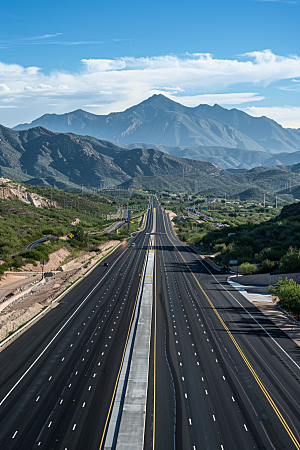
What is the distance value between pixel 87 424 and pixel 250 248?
69.4 metres

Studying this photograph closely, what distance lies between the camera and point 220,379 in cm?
3575

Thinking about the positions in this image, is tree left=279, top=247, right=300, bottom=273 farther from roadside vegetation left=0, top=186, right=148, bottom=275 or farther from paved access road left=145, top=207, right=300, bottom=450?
roadside vegetation left=0, top=186, right=148, bottom=275

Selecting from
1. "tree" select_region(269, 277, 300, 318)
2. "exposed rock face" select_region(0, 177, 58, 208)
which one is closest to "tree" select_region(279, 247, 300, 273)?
"tree" select_region(269, 277, 300, 318)

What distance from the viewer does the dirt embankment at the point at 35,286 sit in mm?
52656

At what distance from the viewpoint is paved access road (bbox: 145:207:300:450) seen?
27984 mm

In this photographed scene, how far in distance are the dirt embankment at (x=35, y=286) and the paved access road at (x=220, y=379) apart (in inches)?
659

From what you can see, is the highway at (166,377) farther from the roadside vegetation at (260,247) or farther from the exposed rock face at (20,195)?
the exposed rock face at (20,195)

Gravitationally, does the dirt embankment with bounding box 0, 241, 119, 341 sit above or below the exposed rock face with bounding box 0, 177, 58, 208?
below

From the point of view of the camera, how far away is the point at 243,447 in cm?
A: 2664

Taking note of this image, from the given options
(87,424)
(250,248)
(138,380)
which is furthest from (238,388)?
(250,248)

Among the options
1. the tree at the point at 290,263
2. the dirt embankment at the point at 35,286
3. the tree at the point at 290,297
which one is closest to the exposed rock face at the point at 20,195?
the dirt embankment at the point at 35,286

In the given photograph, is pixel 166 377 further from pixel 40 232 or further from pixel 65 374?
pixel 40 232

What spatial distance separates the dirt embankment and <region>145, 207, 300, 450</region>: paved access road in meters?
16.7

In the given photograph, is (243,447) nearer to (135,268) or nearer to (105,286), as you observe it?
(105,286)
